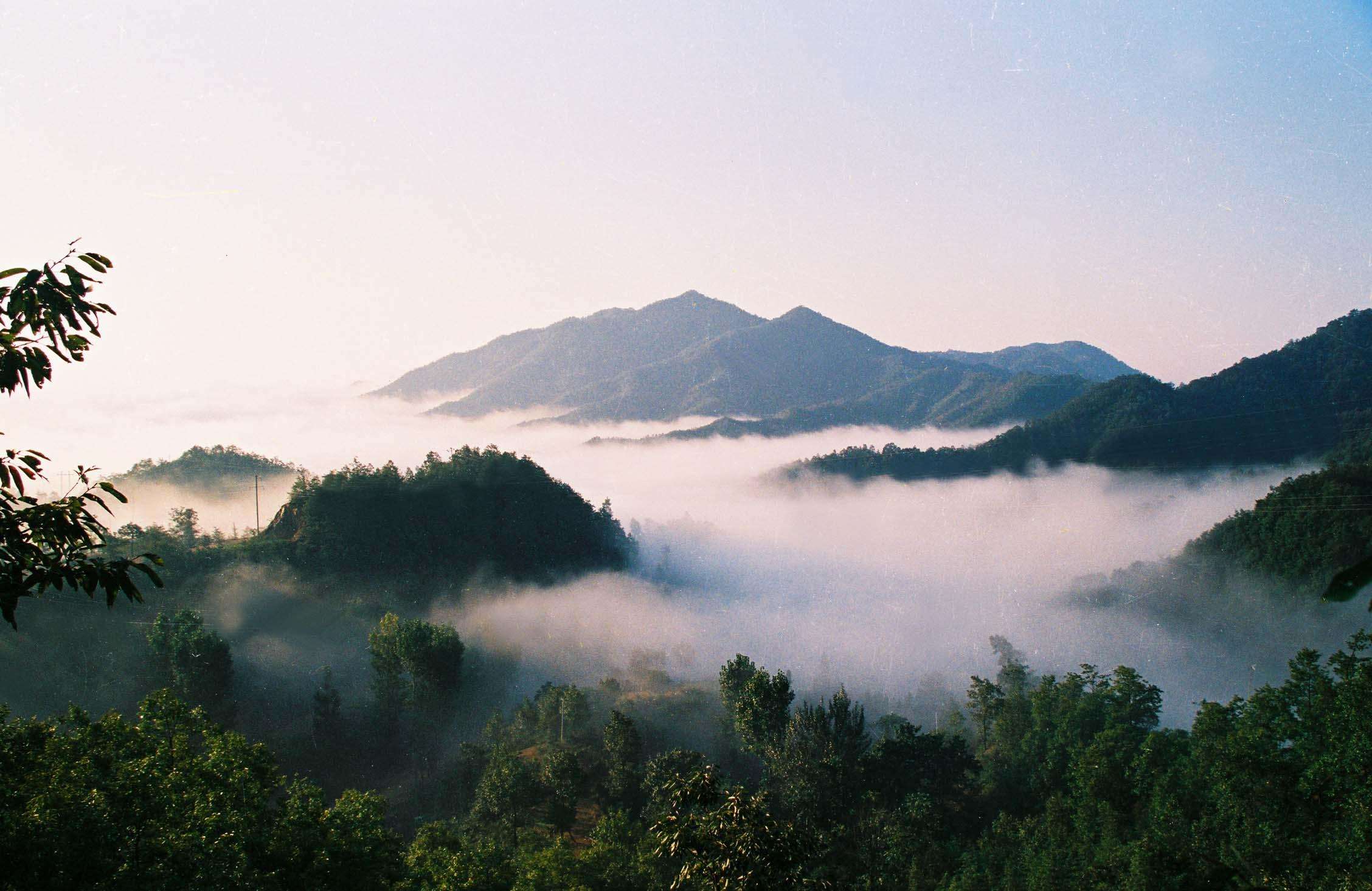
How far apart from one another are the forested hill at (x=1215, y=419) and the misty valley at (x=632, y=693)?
745mm

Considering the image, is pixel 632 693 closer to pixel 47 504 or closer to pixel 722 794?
pixel 722 794

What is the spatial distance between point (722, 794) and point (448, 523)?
258ft

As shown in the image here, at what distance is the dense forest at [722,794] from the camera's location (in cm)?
1282

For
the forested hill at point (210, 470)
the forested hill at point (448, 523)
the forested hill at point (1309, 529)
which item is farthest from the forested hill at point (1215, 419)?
the forested hill at point (210, 470)

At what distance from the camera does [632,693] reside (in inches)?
2655

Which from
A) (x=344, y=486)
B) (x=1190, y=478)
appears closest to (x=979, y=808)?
(x=344, y=486)

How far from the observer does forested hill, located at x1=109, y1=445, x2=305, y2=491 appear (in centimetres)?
10225

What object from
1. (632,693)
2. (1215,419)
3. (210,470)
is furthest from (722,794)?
(1215,419)

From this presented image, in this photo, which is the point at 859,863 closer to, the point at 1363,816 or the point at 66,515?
the point at 1363,816

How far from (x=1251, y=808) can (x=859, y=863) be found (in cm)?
1589

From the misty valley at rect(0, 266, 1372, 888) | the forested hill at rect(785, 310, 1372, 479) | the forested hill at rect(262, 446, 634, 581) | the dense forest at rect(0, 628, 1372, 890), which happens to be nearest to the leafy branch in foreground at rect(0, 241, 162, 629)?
the misty valley at rect(0, 266, 1372, 888)

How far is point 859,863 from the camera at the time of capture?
116 ft

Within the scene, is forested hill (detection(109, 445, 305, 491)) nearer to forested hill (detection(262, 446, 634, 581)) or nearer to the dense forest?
forested hill (detection(262, 446, 634, 581))

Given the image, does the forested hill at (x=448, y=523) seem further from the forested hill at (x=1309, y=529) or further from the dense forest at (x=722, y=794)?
the forested hill at (x=1309, y=529)
